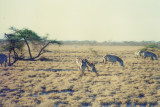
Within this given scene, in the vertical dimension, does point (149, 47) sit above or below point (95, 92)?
above

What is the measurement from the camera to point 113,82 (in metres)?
11.7

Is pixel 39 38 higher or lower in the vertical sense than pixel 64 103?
higher

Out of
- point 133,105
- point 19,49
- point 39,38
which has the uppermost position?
point 39,38

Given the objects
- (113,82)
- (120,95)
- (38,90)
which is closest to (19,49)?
(38,90)

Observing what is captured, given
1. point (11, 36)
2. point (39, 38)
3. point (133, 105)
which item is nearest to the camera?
point (133, 105)

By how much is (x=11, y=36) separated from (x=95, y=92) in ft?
47.7

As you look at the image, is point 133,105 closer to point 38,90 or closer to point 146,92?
point 146,92

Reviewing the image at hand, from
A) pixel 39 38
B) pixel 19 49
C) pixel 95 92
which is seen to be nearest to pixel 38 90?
pixel 95 92

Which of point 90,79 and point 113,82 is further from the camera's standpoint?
point 90,79

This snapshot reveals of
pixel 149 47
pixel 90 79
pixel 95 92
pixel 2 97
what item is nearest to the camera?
pixel 2 97

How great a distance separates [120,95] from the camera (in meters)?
9.00

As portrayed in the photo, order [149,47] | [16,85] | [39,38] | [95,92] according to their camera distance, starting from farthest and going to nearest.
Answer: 1. [149,47]
2. [39,38]
3. [16,85]
4. [95,92]

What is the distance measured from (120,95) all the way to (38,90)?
5.18 meters

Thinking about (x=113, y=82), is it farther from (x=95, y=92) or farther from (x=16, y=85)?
(x=16, y=85)
